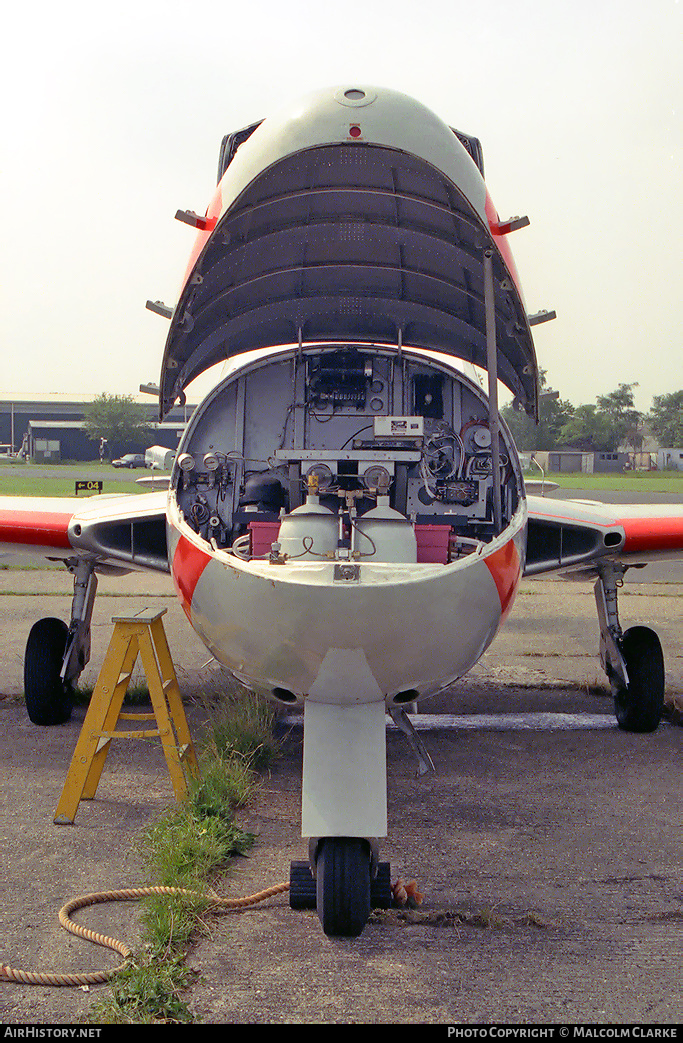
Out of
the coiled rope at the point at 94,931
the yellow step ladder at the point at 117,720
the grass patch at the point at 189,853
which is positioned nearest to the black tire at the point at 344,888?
the coiled rope at the point at 94,931

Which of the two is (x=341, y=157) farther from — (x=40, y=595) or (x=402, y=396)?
(x=40, y=595)

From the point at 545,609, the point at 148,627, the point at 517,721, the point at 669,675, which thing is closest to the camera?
the point at 148,627

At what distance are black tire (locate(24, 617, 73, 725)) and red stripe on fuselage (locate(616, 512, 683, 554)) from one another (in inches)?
193

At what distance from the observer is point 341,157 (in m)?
4.98

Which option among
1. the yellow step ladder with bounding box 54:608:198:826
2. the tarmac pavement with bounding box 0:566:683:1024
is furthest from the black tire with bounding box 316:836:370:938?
the yellow step ladder with bounding box 54:608:198:826

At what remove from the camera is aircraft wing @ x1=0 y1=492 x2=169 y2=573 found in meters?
7.04

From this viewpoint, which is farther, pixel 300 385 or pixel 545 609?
pixel 545 609

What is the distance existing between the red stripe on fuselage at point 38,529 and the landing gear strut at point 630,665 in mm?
4711

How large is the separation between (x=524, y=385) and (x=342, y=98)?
252 centimetres

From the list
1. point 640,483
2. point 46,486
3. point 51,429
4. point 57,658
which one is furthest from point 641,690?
point 51,429

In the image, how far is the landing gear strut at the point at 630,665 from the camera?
23.9 ft

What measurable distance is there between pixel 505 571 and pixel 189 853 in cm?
217

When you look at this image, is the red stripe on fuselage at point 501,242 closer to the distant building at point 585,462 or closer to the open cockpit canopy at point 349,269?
the open cockpit canopy at point 349,269
